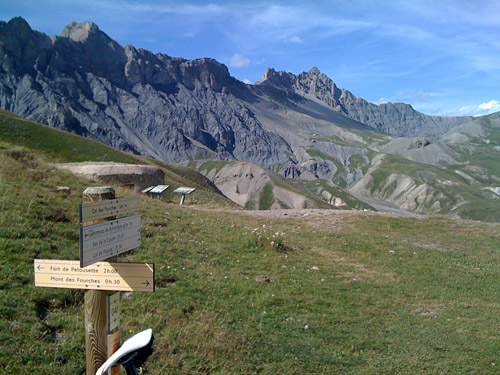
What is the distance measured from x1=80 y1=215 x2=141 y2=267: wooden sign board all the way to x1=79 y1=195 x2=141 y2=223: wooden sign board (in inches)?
4.3

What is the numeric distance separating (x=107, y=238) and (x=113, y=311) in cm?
94

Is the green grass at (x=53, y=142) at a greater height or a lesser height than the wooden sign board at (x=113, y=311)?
greater

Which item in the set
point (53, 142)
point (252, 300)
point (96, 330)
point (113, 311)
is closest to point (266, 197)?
point (53, 142)

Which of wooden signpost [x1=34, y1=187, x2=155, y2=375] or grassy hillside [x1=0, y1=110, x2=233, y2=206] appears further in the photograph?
grassy hillside [x1=0, y1=110, x2=233, y2=206]

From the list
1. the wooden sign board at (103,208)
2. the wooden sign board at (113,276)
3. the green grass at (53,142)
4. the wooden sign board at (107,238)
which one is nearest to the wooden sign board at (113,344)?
the wooden sign board at (113,276)

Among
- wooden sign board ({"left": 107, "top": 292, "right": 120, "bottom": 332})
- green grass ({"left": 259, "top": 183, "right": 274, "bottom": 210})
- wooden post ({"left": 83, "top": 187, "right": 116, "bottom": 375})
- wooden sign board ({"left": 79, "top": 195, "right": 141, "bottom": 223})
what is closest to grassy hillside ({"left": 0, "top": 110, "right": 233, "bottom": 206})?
wooden sign board ({"left": 79, "top": 195, "right": 141, "bottom": 223})

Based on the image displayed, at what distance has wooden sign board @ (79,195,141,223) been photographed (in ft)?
15.6

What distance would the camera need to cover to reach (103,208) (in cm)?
504

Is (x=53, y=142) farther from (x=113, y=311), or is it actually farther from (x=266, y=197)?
(x=266, y=197)

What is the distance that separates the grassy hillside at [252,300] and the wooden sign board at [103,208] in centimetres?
279

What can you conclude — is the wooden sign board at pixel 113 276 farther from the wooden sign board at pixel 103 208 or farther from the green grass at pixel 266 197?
the green grass at pixel 266 197

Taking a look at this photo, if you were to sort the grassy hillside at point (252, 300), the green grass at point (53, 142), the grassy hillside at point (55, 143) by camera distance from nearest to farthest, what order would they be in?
the grassy hillside at point (252, 300), the grassy hillside at point (55, 143), the green grass at point (53, 142)

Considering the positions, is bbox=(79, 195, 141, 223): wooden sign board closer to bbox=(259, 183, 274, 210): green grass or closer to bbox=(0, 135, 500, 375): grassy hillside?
bbox=(0, 135, 500, 375): grassy hillside

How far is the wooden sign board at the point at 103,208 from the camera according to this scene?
4.76m
